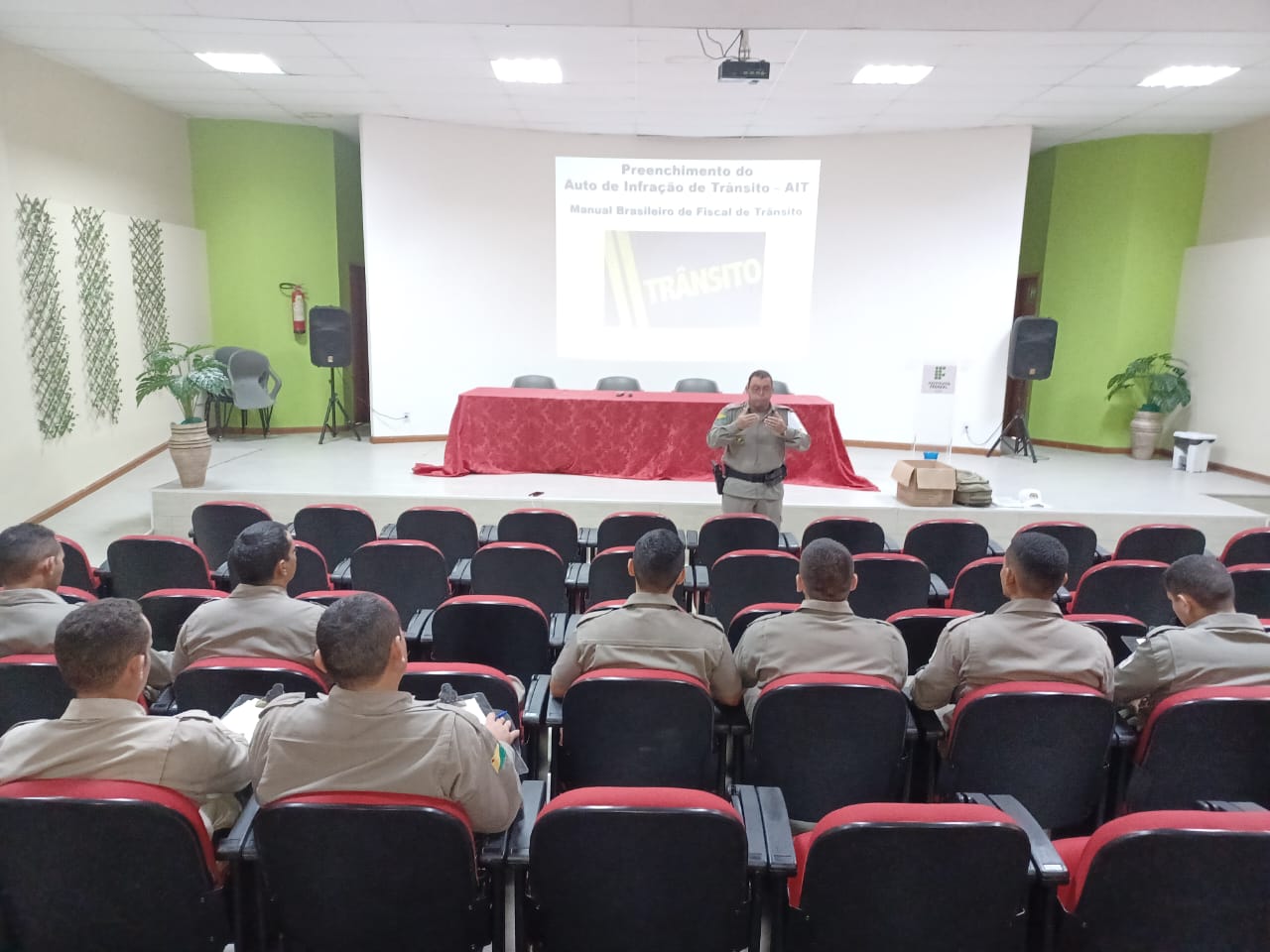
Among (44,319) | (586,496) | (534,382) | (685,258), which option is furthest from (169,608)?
(685,258)

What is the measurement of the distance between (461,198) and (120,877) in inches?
347

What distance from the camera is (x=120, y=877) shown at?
62.6 inches

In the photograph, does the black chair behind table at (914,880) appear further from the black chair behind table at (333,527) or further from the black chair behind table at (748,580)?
the black chair behind table at (333,527)

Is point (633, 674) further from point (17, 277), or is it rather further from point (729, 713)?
point (17, 277)

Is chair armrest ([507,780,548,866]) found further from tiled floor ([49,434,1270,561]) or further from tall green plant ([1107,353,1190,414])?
tall green plant ([1107,353,1190,414])

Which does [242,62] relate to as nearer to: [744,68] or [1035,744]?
[744,68]

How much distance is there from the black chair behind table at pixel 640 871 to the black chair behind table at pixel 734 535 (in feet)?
8.90

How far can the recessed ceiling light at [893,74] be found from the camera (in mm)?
6855

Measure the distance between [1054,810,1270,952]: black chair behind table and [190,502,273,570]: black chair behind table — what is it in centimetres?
395

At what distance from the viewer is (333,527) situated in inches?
175

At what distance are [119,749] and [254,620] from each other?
81cm

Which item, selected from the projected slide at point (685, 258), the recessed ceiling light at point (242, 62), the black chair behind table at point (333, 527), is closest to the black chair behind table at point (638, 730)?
the black chair behind table at point (333, 527)

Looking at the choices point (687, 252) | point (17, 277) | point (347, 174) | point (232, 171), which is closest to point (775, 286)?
point (687, 252)

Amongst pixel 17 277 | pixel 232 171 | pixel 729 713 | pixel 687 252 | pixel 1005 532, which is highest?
pixel 232 171
